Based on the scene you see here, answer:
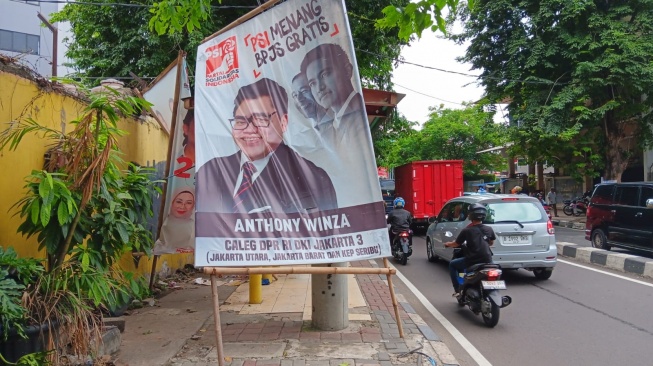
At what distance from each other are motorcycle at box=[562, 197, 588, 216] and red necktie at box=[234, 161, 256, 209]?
2270 cm

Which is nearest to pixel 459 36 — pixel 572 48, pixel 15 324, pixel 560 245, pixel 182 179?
pixel 572 48

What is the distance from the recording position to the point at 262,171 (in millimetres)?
4711

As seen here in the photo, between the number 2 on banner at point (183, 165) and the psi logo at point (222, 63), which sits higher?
the psi logo at point (222, 63)

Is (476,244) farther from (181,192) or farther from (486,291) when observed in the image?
(181,192)

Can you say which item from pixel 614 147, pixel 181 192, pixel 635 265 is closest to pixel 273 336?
pixel 181 192

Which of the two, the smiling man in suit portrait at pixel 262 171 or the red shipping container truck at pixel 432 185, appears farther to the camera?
the red shipping container truck at pixel 432 185

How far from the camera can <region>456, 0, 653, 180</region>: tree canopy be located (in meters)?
18.2

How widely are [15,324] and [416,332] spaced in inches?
157

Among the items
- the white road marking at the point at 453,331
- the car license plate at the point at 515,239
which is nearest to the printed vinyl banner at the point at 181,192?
the white road marking at the point at 453,331

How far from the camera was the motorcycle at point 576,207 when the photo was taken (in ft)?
76.4

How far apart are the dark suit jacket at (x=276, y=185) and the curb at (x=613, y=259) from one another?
7869 millimetres

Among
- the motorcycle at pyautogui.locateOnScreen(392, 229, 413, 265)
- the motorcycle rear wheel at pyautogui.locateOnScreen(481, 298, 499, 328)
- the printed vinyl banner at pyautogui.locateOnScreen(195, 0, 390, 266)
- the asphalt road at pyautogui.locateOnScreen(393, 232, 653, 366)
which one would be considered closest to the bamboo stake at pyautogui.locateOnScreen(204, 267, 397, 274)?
the printed vinyl banner at pyautogui.locateOnScreen(195, 0, 390, 266)

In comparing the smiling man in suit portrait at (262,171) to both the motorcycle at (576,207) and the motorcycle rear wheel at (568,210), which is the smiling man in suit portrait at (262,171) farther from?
the motorcycle rear wheel at (568,210)

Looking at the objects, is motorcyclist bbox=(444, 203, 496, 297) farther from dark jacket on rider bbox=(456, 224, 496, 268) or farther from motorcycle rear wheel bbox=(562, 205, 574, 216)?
motorcycle rear wheel bbox=(562, 205, 574, 216)
